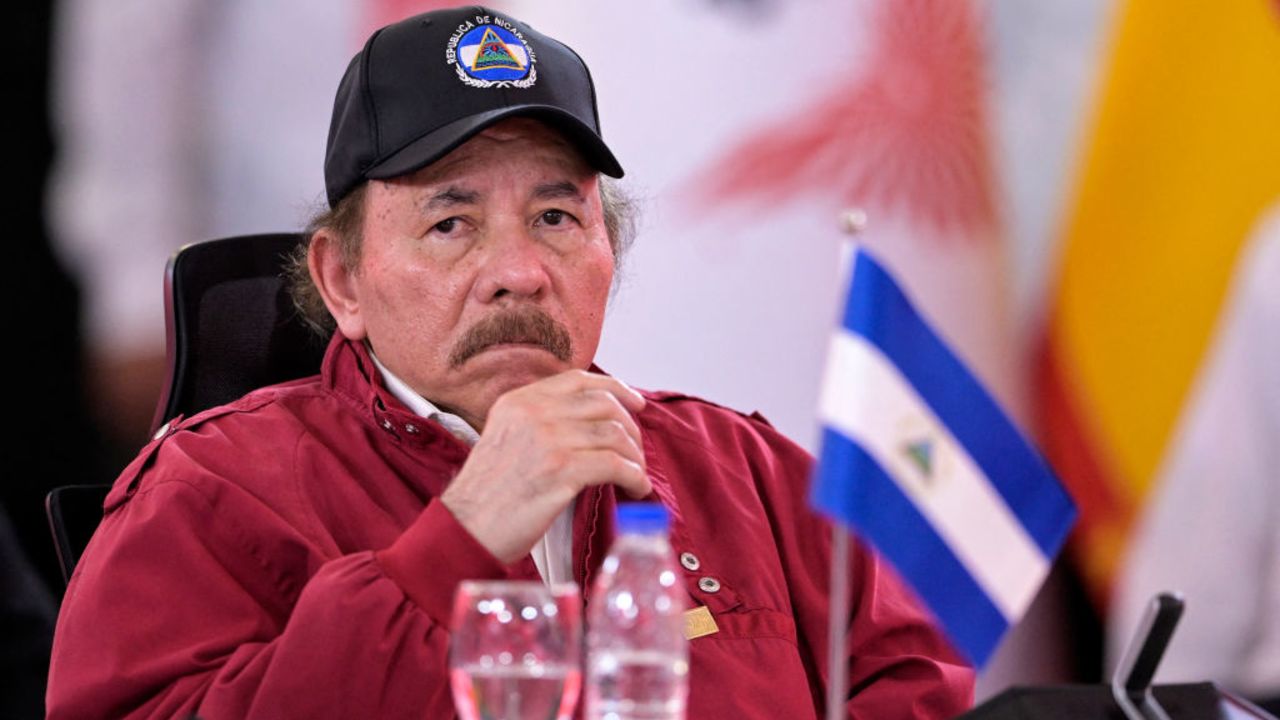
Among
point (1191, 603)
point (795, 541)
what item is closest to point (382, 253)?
point (795, 541)

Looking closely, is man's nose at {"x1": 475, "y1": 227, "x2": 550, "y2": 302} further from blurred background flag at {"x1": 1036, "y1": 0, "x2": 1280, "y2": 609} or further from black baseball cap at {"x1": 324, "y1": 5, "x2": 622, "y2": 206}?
blurred background flag at {"x1": 1036, "y1": 0, "x2": 1280, "y2": 609}

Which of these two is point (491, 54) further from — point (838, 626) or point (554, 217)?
point (838, 626)

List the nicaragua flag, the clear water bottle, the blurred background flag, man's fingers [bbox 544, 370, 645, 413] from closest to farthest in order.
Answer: the nicaragua flag → the clear water bottle → man's fingers [bbox 544, 370, 645, 413] → the blurred background flag

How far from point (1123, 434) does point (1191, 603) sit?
481mm

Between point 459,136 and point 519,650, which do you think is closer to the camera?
point 519,650

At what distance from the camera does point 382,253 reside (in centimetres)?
191

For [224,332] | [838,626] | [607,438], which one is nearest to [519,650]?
[838,626]

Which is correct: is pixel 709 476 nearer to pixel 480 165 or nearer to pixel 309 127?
pixel 480 165

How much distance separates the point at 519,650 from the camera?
1.28m

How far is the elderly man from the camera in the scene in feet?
5.02

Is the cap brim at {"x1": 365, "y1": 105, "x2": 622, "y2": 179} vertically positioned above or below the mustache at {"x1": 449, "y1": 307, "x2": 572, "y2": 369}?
above

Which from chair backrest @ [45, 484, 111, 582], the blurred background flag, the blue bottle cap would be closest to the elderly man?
chair backrest @ [45, 484, 111, 582]

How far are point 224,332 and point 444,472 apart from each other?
0.41 m

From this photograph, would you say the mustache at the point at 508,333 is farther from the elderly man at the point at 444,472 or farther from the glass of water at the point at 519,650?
the glass of water at the point at 519,650
